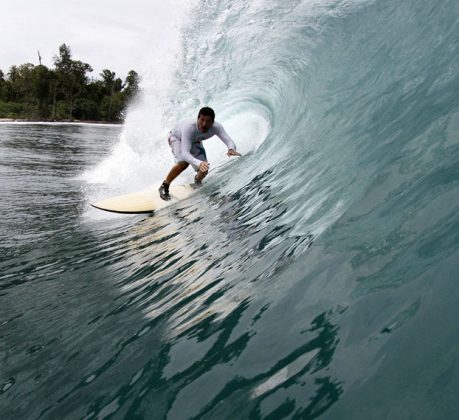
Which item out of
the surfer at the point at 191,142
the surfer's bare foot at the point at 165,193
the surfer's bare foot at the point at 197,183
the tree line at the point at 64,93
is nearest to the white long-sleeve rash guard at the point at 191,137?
the surfer at the point at 191,142

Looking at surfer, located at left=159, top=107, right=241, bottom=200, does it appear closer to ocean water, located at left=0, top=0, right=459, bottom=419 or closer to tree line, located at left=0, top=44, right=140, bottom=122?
ocean water, located at left=0, top=0, right=459, bottom=419

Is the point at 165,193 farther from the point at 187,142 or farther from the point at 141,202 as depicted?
the point at 187,142

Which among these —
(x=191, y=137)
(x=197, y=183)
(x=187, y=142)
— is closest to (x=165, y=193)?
(x=197, y=183)

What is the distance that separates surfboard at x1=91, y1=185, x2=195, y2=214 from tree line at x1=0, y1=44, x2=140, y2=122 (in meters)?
64.4

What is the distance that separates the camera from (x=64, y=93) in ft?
250

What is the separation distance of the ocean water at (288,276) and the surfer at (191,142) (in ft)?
1.50

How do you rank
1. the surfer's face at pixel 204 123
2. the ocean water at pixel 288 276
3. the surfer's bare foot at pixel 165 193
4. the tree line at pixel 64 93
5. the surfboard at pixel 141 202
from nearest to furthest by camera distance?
the ocean water at pixel 288 276
the surfboard at pixel 141 202
the surfer's face at pixel 204 123
the surfer's bare foot at pixel 165 193
the tree line at pixel 64 93

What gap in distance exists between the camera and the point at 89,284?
3967 millimetres

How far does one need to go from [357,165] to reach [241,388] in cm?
273

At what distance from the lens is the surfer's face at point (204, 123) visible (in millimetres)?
6908

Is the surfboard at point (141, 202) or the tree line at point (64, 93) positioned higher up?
the tree line at point (64, 93)

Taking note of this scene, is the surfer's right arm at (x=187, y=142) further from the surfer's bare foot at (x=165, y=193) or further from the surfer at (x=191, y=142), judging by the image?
the surfer's bare foot at (x=165, y=193)

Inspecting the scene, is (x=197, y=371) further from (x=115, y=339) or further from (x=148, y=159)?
(x=148, y=159)

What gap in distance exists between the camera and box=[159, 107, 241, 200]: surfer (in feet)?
22.7
